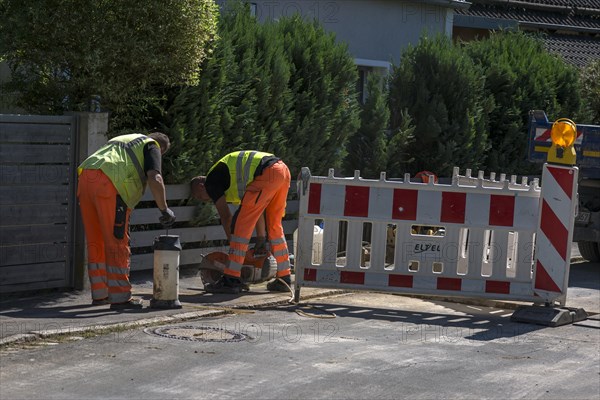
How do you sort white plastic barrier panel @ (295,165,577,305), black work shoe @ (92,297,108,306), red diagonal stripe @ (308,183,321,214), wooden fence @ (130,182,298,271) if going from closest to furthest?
1. black work shoe @ (92,297,108,306)
2. white plastic barrier panel @ (295,165,577,305)
3. red diagonal stripe @ (308,183,321,214)
4. wooden fence @ (130,182,298,271)

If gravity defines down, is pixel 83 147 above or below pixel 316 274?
above

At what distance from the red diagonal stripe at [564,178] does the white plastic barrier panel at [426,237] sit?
0.84 ft

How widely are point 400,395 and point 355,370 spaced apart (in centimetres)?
67

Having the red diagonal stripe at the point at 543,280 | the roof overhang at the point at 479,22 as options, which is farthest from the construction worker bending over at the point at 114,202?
the roof overhang at the point at 479,22

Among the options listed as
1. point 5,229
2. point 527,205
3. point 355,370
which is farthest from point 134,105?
point 355,370

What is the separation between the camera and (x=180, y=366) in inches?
294

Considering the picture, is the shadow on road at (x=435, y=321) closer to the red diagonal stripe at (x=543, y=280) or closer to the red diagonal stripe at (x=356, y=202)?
the red diagonal stripe at (x=543, y=280)

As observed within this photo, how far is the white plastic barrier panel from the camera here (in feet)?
33.8

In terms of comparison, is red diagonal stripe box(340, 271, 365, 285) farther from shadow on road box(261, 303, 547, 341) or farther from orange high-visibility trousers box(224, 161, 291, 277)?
orange high-visibility trousers box(224, 161, 291, 277)

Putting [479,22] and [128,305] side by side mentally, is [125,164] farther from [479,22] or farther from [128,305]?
[479,22]

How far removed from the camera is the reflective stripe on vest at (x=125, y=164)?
9625mm

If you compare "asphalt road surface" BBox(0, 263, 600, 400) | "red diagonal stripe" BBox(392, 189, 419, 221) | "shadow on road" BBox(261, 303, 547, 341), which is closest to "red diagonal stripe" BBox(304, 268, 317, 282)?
"shadow on road" BBox(261, 303, 547, 341)

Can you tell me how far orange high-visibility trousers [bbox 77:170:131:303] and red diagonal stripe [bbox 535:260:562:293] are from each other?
3.72m

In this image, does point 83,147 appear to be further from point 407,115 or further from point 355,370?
point 407,115
